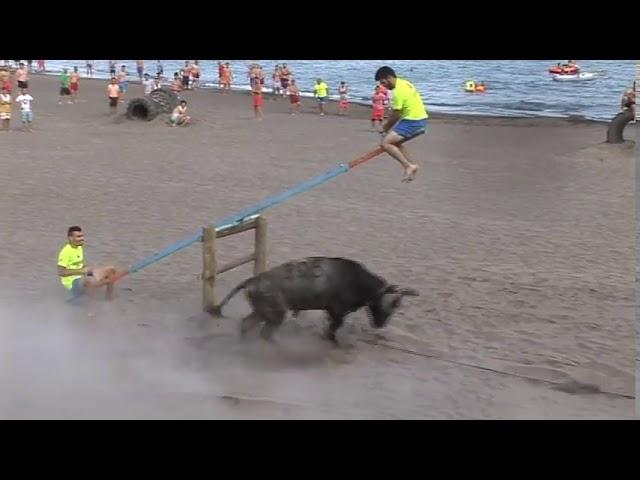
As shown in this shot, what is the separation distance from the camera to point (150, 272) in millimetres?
11312

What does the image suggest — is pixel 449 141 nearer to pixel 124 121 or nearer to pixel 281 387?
pixel 124 121

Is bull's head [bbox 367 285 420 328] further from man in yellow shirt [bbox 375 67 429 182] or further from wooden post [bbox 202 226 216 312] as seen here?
wooden post [bbox 202 226 216 312]

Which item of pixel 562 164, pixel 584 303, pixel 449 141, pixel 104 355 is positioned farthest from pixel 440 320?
pixel 449 141

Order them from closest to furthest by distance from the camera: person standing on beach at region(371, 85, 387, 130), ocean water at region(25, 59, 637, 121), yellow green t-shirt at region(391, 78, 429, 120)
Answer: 1. yellow green t-shirt at region(391, 78, 429, 120)
2. person standing on beach at region(371, 85, 387, 130)
3. ocean water at region(25, 59, 637, 121)

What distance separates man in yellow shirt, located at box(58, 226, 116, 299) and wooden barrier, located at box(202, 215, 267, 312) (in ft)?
3.77

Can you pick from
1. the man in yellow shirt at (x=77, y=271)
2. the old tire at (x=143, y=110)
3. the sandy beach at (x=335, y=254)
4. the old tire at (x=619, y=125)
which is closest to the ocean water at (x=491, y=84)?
the old tire at (x=143, y=110)

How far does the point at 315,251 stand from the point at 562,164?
12038mm

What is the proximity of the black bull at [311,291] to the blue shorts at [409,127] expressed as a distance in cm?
148

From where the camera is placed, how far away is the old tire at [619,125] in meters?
23.0

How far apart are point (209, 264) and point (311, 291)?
130cm

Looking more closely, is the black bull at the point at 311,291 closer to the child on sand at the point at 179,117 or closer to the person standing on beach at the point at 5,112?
the person standing on beach at the point at 5,112

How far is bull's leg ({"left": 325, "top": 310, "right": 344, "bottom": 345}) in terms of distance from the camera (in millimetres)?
8297

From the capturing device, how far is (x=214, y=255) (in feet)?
28.7

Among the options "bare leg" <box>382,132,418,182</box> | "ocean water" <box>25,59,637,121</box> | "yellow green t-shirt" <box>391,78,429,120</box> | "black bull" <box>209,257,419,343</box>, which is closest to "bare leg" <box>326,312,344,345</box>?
"black bull" <box>209,257,419,343</box>
